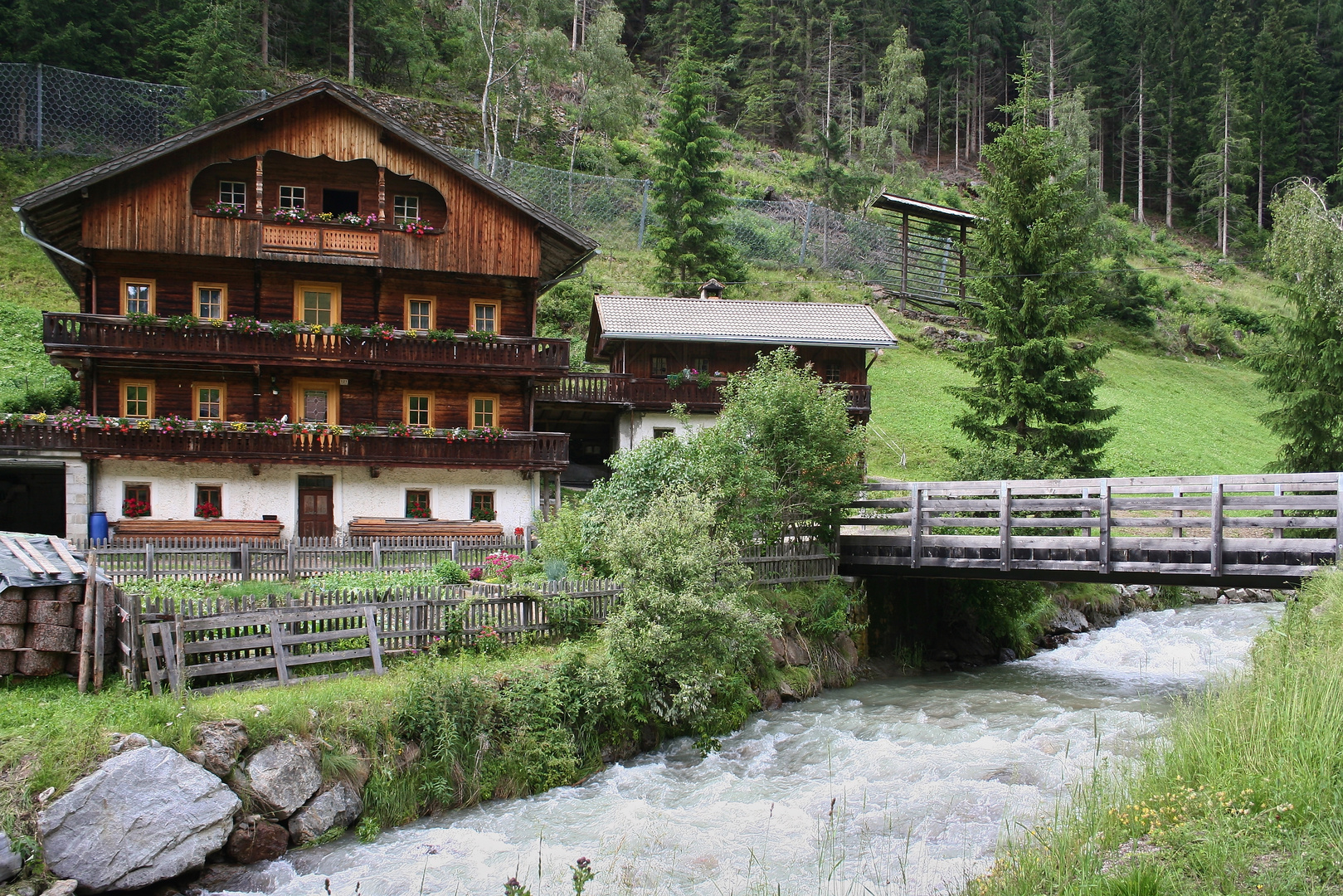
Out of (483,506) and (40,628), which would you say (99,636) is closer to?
(40,628)

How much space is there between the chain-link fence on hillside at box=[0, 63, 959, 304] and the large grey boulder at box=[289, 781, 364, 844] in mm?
41802

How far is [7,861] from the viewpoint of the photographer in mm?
10078

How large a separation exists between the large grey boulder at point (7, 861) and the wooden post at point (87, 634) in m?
3.30

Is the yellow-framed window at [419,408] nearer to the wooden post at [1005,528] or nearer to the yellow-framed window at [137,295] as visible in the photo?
the yellow-framed window at [137,295]

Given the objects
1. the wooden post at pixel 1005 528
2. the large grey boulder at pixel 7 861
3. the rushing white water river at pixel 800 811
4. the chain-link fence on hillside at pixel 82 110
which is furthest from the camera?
the chain-link fence on hillside at pixel 82 110

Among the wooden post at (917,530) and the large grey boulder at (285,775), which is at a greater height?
the wooden post at (917,530)

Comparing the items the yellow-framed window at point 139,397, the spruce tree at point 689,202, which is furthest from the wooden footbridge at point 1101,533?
the spruce tree at point 689,202

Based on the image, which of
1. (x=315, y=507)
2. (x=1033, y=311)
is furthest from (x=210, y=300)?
(x=1033, y=311)

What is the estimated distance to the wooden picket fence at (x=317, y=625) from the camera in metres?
13.7

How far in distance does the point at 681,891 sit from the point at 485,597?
773 centimetres

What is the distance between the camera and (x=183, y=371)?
98.6 ft

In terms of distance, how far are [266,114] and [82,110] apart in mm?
26712

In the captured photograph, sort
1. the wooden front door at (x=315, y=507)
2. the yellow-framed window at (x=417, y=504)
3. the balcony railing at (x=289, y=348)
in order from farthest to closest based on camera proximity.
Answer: the yellow-framed window at (x=417, y=504)
the wooden front door at (x=315, y=507)
the balcony railing at (x=289, y=348)

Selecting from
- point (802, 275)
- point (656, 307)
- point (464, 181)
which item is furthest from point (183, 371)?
point (802, 275)
